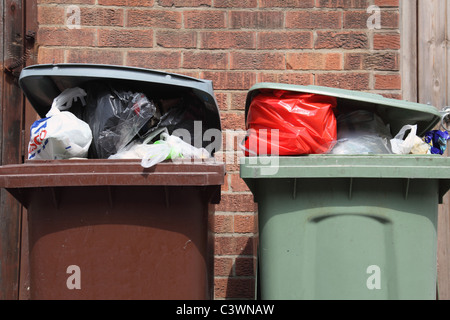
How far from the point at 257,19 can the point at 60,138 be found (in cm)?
182

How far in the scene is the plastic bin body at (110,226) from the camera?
86.8 inches

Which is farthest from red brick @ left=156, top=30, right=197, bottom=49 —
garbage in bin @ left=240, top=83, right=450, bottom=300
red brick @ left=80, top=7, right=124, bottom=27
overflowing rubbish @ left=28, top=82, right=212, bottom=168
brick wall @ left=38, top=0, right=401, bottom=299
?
garbage in bin @ left=240, top=83, right=450, bottom=300

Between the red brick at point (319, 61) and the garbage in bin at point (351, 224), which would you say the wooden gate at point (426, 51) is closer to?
the red brick at point (319, 61)

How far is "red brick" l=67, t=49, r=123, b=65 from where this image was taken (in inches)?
136

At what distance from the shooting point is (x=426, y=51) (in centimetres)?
358

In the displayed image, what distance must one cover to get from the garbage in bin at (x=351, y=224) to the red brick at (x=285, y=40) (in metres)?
1.40

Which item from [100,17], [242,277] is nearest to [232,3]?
[100,17]

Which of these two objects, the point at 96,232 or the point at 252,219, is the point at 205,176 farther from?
the point at 252,219

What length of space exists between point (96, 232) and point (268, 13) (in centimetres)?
207

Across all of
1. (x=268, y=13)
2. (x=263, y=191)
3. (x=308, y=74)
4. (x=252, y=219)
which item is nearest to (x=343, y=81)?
(x=308, y=74)

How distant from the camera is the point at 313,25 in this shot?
3506 millimetres

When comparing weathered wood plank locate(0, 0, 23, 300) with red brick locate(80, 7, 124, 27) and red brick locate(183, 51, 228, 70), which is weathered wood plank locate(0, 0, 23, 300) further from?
red brick locate(183, 51, 228, 70)

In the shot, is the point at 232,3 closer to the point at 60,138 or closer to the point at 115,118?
the point at 115,118

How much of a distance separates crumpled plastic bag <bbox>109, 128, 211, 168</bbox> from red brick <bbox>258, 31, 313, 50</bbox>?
1314mm
